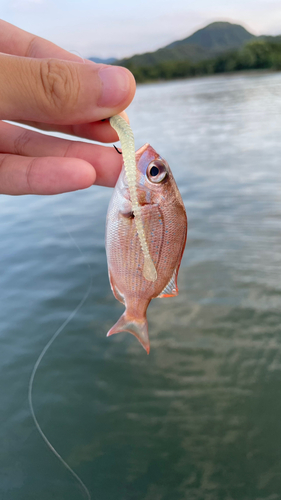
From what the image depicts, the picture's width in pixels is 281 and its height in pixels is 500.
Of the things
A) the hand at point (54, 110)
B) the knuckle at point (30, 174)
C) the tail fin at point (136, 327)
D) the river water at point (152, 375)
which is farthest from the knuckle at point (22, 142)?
the river water at point (152, 375)

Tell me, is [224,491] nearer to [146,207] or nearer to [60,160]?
[146,207]

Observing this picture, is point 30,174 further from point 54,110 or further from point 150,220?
point 150,220

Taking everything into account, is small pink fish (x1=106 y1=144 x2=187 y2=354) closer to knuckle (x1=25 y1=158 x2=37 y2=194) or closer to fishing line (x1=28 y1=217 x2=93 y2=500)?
knuckle (x1=25 y1=158 x2=37 y2=194)

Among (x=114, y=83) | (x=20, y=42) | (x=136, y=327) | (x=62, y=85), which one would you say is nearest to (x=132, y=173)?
(x=114, y=83)

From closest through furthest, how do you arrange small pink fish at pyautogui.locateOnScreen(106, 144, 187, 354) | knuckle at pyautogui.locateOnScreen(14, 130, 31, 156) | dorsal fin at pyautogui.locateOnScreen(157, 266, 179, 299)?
1. small pink fish at pyautogui.locateOnScreen(106, 144, 187, 354)
2. dorsal fin at pyautogui.locateOnScreen(157, 266, 179, 299)
3. knuckle at pyautogui.locateOnScreen(14, 130, 31, 156)

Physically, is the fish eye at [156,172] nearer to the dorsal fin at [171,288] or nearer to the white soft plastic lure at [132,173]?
the white soft plastic lure at [132,173]

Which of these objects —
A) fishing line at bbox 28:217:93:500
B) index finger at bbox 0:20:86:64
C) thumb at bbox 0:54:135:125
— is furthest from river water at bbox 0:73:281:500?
index finger at bbox 0:20:86:64

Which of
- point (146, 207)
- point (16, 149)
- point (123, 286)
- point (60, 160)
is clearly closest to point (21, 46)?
point (16, 149)

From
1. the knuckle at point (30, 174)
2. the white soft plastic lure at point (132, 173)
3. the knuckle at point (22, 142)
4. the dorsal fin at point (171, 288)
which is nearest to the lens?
the white soft plastic lure at point (132, 173)
